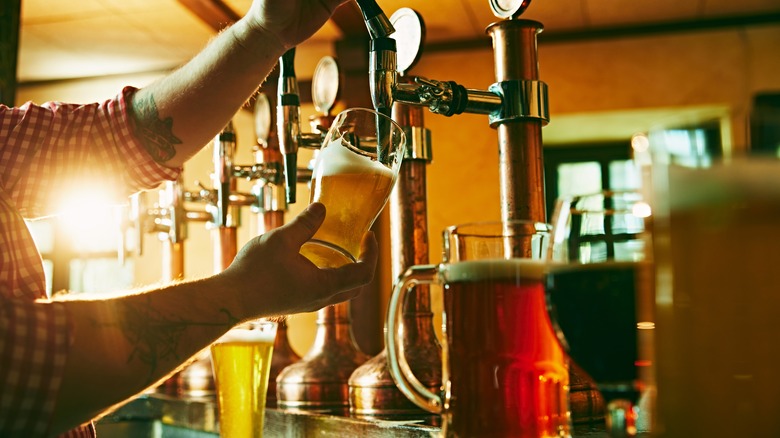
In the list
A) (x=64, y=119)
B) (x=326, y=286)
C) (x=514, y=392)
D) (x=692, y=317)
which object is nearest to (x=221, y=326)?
(x=326, y=286)

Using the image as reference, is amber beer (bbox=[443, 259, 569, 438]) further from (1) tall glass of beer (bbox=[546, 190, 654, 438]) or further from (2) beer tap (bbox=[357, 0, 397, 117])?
(2) beer tap (bbox=[357, 0, 397, 117])

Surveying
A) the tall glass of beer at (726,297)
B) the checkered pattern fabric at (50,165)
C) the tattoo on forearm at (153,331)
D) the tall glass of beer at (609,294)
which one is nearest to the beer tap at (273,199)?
the checkered pattern fabric at (50,165)

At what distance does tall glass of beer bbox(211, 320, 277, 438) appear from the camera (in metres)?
1.23

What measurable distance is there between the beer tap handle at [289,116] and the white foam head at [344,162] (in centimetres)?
42

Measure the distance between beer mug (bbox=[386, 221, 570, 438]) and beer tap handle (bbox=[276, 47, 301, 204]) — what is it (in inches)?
27.5

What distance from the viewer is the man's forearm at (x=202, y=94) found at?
1351 millimetres

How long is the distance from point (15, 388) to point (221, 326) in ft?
0.79

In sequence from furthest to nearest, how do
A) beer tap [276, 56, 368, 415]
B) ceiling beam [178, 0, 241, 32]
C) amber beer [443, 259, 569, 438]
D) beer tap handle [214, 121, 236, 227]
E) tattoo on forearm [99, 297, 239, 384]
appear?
ceiling beam [178, 0, 241, 32] → beer tap handle [214, 121, 236, 227] → beer tap [276, 56, 368, 415] → tattoo on forearm [99, 297, 239, 384] → amber beer [443, 259, 569, 438]

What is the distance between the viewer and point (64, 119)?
1516mm

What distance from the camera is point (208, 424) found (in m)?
1.72

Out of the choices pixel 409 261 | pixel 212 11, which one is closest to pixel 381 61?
pixel 409 261

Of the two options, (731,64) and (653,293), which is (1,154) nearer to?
(653,293)

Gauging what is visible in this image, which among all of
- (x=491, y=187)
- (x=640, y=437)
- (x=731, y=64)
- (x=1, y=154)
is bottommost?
(x=640, y=437)

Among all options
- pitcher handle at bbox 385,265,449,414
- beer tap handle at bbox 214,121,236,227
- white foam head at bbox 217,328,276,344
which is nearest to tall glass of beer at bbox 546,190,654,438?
pitcher handle at bbox 385,265,449,414
